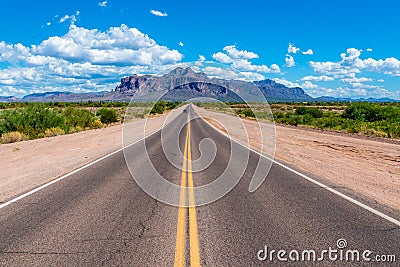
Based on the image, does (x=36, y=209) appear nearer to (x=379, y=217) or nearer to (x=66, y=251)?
(x=66, y=251)

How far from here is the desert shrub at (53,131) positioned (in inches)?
1161

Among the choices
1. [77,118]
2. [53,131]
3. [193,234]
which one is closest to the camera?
[193,234]

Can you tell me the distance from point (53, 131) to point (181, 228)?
27268 mm

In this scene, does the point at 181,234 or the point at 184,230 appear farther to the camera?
the point at 184,230

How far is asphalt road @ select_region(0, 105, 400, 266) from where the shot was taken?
196 inches

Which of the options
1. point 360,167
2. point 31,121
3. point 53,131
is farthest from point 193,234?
point 31,121

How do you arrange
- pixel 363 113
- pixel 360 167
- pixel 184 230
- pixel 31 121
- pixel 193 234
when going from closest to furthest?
1. pixel 193 234
2. pixel 184 230
3. pixel 360 167
4. pixel 31 121
5. pixel 363 113

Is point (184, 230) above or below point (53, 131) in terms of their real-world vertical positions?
above

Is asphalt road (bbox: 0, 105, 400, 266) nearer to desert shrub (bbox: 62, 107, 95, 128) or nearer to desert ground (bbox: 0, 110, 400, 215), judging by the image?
desert ground (bbox: 0, 110, 400, 215)

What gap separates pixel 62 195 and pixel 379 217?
7041 millimetres

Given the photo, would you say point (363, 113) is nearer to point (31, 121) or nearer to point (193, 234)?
point (31, 121)

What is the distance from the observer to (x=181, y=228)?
6172mm

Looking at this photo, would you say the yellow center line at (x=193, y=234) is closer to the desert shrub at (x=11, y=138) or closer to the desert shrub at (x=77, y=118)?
the desert shrub at (x=11, y=138)

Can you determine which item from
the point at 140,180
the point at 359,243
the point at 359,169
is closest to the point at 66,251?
the point at 359,243
